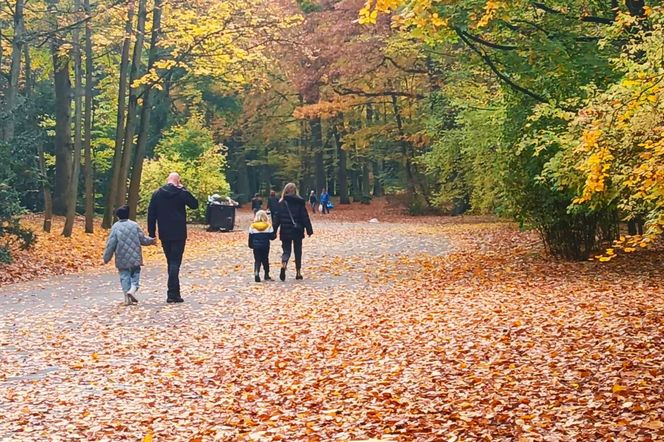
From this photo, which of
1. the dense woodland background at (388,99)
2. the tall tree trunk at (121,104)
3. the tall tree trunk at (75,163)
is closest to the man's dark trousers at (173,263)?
the dense woodland background at (388,99)

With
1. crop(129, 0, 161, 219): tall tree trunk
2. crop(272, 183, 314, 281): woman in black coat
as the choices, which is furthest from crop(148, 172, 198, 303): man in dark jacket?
crop(129, 0, 161, 219): tall tree trunk

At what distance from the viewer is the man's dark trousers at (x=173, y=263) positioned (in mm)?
12938

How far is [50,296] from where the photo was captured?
47.1ft

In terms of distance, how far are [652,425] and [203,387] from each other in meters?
4.00

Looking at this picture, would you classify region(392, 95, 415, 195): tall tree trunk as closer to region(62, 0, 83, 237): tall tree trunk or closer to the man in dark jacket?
region(62, 0, 83, 237): tall tree trunk

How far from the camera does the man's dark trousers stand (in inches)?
509

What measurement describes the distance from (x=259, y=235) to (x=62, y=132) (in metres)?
16.2

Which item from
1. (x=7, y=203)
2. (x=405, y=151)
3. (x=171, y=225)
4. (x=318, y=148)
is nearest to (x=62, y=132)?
(x=7, y=203)

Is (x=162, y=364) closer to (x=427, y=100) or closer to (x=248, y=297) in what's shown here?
(x=248, y=297)

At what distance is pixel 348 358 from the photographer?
861cm

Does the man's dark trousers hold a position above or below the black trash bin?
below

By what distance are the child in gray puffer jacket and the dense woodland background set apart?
204 inches

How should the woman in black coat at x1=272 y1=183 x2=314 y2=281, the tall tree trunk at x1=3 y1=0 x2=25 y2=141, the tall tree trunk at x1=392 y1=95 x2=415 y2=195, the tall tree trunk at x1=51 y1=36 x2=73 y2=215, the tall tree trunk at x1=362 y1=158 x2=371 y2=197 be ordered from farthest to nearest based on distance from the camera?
the tall tree trunk at x1=362 y1=158 x2=371 y2=197 < the tall tree trunk at x1=392 y1=95 x2=415 y2=195 < the tall tree trunk at x1=51 y1=36 x2=73 y2=215 < the tall tree trunk at x1=3 y1=0 x2=25 y2=141 < the woman in black coat at x1=272 y1=183 x2=314 y2=281

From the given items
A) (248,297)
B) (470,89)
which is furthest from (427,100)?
(248,297)
